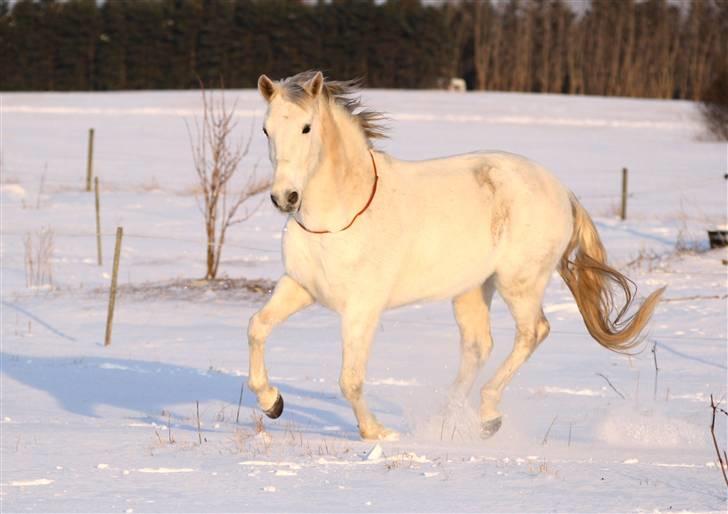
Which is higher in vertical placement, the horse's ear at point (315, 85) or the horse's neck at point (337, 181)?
the horse's ear at point (315, 85)

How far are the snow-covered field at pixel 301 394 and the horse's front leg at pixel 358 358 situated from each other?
20cm

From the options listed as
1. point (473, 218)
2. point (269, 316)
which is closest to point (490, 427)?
point (473, 218)

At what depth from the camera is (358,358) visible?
253 inches

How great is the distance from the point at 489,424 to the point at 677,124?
4292 cm

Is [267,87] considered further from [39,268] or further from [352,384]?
[39,268]

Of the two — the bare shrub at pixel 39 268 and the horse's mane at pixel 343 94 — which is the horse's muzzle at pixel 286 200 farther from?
the bare shrub at pixel 39 268

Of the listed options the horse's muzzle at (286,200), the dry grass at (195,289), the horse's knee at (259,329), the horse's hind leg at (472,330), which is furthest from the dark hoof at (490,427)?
the dry grass at (195,289)

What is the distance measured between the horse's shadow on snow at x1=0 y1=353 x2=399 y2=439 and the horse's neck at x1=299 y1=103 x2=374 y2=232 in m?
1.35

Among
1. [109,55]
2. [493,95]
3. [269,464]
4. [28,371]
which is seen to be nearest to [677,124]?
[493,95]

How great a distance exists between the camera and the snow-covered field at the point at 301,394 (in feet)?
16.4

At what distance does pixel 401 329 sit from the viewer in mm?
11766

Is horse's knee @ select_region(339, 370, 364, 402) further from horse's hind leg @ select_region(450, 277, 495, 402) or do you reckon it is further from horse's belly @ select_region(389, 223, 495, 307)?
horse's hind leg @ select_region(450, 277, 495, 402)

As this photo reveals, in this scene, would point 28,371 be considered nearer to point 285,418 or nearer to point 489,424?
point 285,418

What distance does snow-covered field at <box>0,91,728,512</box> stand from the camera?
5.01 meters
